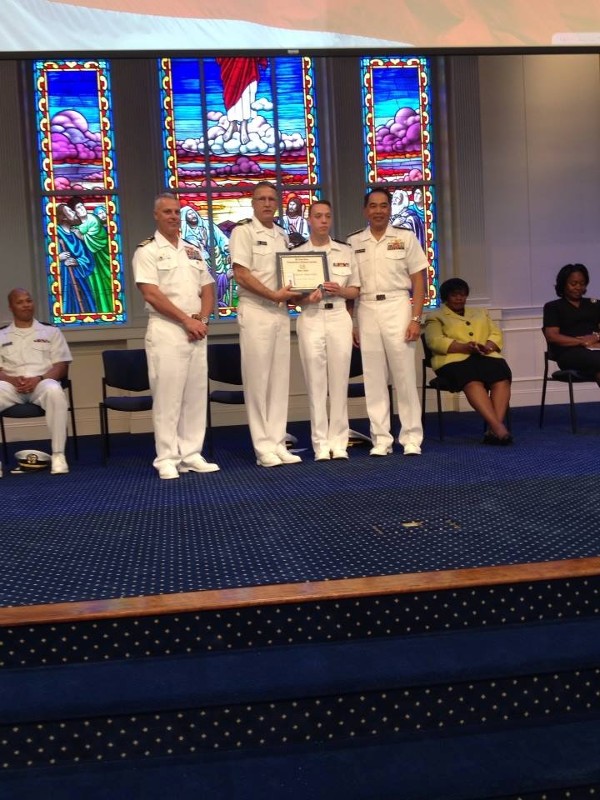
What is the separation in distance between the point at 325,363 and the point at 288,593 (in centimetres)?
318

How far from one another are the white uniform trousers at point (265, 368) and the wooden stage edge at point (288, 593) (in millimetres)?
2928

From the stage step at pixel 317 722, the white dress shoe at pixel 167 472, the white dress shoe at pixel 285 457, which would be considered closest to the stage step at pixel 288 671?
the stage step at pixel 317 722

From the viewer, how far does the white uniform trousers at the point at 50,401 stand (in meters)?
5.74

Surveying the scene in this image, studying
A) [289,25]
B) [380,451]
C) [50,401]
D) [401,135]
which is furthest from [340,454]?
[401,135]

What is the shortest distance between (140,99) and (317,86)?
158cm

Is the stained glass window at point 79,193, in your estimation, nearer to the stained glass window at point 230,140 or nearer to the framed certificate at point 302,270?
the stained glass window at point 230,140

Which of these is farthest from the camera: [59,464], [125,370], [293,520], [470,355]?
[125,370]

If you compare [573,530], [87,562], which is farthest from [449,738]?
[87,562]

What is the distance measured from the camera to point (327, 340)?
5.61 meters

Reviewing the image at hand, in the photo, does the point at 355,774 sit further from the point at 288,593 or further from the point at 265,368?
the point at 265,368

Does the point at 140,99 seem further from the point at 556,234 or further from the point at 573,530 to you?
the point at 573,530

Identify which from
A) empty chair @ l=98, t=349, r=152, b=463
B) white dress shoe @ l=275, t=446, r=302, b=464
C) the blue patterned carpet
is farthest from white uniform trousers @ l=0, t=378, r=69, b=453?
white dress shoe @ l=275, t=446, r=302, b=464

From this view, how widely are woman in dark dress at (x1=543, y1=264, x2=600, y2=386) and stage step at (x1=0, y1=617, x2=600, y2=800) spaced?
14.0 feet

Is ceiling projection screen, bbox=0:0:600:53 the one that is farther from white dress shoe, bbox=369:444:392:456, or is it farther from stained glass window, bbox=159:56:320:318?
stained glass window, bbox=159:56:320:318
